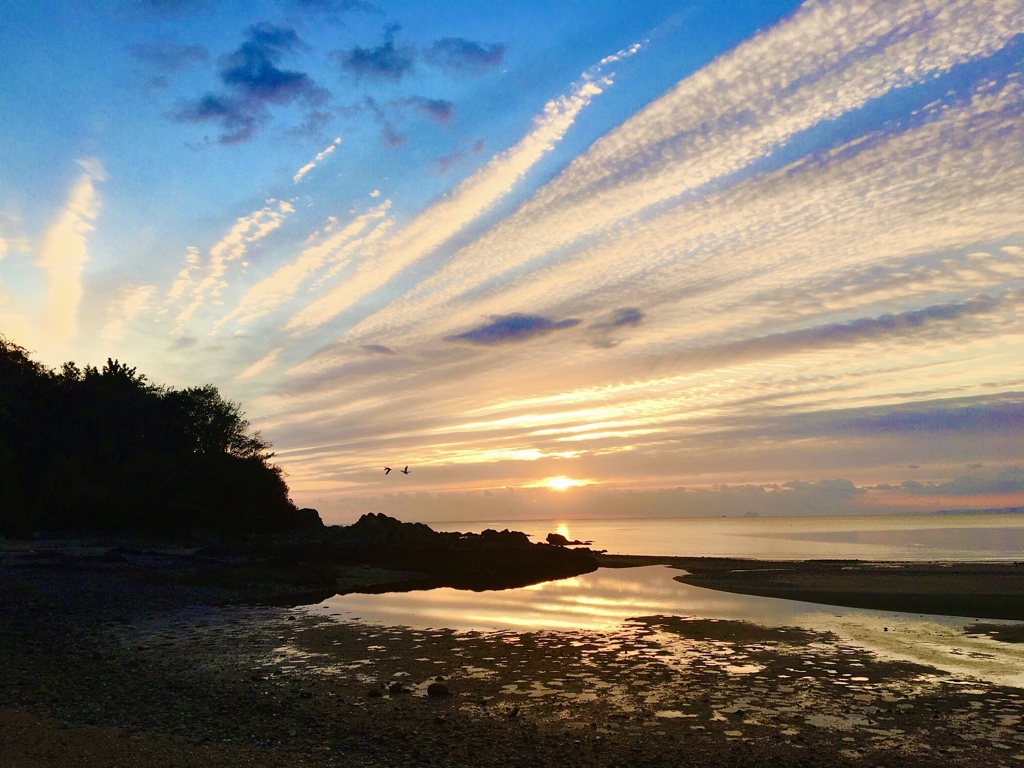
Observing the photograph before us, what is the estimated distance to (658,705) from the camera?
517 inches

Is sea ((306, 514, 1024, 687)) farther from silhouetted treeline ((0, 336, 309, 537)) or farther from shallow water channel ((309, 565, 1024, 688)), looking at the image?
silhouetted treeline ((0, 336, 309, 537))

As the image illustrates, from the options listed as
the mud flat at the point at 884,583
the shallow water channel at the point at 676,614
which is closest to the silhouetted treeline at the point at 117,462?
the shallow water channel at the point at 676,614

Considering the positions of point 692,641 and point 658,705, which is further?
point 692,641

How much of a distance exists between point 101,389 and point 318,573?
130 feet

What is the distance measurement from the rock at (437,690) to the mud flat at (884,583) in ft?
71.8

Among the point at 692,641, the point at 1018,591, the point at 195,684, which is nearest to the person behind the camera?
the point at 195,684

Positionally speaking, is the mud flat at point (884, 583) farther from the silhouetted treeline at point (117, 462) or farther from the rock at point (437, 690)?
the silhouetted treeline at point (117, 462)

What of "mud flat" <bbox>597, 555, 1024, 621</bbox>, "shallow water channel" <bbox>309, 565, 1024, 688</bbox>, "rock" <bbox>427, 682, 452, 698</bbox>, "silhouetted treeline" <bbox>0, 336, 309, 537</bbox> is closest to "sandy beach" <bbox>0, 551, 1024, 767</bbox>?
"rock" <bbox>427, 682, 452, 698</bbox>

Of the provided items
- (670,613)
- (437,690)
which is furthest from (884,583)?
(437,690)

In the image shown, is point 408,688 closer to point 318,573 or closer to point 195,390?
point 318,573

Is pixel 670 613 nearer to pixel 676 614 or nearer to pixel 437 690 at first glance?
pixel 676 614

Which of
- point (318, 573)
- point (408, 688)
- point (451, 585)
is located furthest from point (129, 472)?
point (408, 688)

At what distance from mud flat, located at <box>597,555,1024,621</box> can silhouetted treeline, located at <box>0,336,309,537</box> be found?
44107mm

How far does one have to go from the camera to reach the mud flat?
28.4 meters
